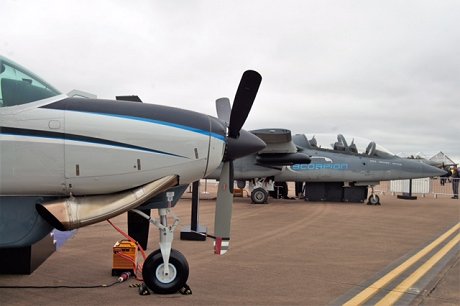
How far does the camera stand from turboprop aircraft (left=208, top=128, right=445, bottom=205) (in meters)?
17.1

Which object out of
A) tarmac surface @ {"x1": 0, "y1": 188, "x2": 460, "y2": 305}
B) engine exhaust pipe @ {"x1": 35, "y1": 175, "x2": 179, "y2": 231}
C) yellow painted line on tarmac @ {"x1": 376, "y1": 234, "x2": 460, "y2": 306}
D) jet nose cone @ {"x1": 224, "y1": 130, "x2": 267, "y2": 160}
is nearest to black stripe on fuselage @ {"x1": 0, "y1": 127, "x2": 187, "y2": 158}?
engine exhaust pipe @ {"x1": 35, "y1": 175, "x2": 179, "y2": 231}

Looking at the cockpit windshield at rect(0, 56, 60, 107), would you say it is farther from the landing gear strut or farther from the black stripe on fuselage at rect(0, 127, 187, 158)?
the landing gear strut

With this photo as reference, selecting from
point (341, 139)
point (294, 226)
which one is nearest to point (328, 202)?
point (341, 139)

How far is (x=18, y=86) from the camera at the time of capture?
171 inches

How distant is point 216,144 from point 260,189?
12472mm

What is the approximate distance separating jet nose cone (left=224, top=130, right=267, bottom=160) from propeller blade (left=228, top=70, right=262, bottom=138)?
86 mm

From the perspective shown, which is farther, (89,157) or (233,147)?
(233,147)

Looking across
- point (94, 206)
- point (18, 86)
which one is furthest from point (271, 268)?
point (18, 86)

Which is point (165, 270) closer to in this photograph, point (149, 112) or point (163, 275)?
point (163, 275)

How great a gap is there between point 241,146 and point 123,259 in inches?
88.8

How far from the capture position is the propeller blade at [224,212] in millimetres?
4918

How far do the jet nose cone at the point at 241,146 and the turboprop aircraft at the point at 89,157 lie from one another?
0.20 meters

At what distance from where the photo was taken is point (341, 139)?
690 inches

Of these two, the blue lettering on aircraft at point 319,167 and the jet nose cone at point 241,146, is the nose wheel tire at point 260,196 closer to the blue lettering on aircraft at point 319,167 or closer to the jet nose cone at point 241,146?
the blue lettering on aircraft at point 319,167
